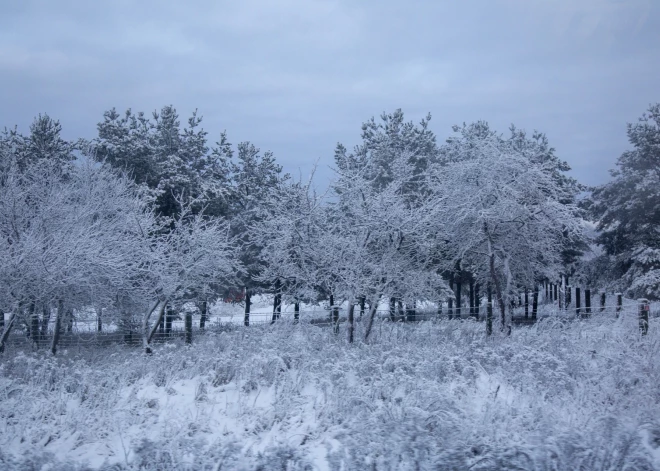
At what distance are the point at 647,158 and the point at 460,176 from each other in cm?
1559

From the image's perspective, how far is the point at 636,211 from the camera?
2716cm

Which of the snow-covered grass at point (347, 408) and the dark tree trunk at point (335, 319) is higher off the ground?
the dark tree trunk at point (335, 319)

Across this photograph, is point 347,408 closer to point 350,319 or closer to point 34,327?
point 350,319

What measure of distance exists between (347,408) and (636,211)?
Answer: 79.2ft

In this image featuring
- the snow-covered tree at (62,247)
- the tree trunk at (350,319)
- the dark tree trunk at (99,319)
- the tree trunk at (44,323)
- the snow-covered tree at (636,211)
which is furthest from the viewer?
the snow-covered tree at (636,211)

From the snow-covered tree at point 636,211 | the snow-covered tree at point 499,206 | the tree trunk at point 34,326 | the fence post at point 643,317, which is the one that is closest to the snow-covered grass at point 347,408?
the fence post at point 643,317

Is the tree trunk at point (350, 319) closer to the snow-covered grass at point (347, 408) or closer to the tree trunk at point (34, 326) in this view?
the snow-covered grass at point (347, 408)

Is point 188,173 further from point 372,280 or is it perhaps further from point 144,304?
point 372,280

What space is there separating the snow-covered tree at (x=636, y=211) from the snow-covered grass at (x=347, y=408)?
635 inches

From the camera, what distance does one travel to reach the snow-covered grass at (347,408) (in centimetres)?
584

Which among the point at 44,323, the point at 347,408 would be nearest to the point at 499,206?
the point at 347,408

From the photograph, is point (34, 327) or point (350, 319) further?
point (34, 327)

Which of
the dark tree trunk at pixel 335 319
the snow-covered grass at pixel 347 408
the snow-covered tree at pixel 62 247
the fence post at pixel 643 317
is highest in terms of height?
the snow-covered tree at pixel 62 247

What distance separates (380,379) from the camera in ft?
30.1
